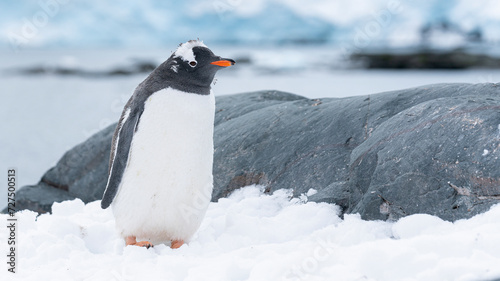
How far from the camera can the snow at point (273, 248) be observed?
260 centimetres

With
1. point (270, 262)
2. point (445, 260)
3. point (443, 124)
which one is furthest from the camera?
point (443, 124)

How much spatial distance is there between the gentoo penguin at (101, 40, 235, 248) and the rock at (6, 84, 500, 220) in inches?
36.5

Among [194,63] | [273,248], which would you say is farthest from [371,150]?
[194,63]

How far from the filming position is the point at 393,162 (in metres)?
3.42

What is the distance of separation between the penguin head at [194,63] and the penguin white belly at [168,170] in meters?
0.11

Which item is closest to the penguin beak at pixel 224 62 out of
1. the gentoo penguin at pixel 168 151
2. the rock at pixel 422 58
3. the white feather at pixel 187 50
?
the gentoo penguin at pixel 168 151

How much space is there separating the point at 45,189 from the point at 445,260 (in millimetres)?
5422

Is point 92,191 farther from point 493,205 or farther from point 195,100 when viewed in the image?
point 493,205

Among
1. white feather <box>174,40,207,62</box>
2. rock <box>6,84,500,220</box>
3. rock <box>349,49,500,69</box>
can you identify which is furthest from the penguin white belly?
rock <box>349,49,500,69</box>

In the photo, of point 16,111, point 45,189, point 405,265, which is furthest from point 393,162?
point 16,111

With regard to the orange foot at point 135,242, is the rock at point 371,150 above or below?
above

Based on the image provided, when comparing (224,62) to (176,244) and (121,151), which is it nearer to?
(121,151)

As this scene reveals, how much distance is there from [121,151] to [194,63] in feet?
2.43

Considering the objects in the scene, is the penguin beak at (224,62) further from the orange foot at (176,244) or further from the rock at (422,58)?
the rock at (422,58)
